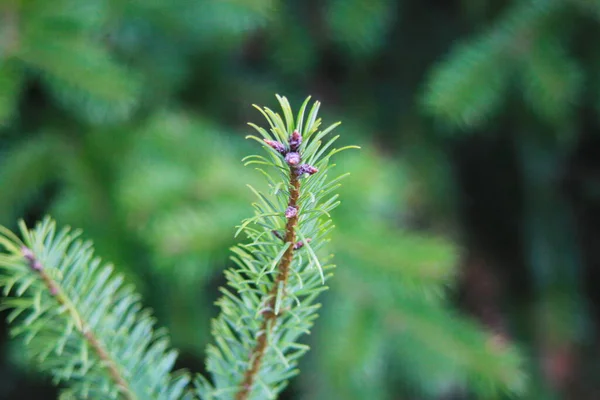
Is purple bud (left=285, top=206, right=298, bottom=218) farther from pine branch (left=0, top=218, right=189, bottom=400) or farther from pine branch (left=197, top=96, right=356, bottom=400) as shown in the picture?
pine branch (left=0, top=218, right=189, bottom=400)

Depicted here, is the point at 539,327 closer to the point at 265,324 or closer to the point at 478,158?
the point at 478,158

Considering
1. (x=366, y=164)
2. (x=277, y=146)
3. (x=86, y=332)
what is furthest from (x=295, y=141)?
(x=366, y=164)

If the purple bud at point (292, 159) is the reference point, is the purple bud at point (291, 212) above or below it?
below

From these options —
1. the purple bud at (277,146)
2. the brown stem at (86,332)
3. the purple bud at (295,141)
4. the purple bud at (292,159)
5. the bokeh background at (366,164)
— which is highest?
the bokeh background at (366,164)

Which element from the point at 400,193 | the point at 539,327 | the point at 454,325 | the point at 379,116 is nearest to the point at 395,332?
the point at 454,325

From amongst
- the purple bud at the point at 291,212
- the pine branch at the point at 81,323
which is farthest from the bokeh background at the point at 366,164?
the purple bud at the point at 291,212

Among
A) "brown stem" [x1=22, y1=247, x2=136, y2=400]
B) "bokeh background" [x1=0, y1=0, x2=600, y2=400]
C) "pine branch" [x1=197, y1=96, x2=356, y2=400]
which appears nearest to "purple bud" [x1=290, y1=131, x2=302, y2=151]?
"pine branch" [x1=197, y1=96, x2=356, y2=400]

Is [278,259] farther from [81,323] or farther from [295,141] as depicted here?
[81,323]

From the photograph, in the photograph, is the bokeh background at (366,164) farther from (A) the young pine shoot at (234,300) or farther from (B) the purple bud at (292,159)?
(B) the purple bud at (292,159)
